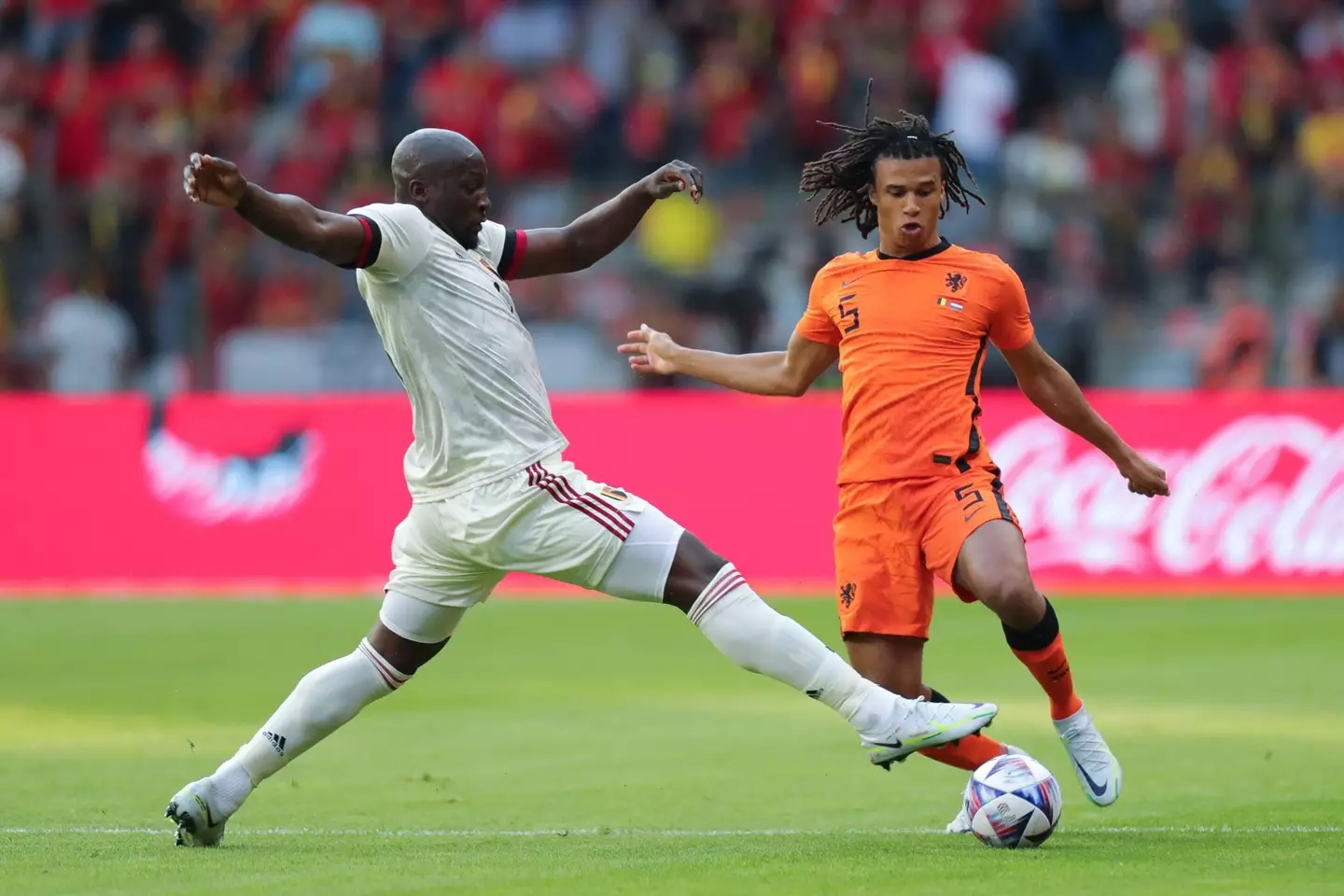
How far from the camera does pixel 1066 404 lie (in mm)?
7781

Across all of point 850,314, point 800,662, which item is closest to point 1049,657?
point 800,662

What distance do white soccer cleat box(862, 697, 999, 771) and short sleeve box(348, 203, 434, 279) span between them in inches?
87.4

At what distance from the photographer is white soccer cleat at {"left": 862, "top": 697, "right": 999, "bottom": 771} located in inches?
267

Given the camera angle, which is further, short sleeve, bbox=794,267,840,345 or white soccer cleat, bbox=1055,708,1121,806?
short sleeve, bbox=794,267,840,345

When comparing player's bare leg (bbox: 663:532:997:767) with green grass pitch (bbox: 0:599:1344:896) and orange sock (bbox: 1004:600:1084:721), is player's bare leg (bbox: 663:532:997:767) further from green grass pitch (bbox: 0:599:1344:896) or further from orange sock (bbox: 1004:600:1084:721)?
orange sock (bbox: 1004:600:1084:721)

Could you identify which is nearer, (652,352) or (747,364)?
(652,352)

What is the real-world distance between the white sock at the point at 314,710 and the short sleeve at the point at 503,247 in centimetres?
146

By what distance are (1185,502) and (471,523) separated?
10.8m

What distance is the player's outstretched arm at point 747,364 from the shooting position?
808 cm

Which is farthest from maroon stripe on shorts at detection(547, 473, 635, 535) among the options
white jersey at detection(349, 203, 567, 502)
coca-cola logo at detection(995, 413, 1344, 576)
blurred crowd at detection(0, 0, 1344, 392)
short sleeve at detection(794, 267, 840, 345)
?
blurred crowd at detection(0, 0, 1344, 392)

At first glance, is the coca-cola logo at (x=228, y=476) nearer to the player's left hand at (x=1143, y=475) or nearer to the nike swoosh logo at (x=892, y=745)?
the player's left hand at (x=1143, y=475)

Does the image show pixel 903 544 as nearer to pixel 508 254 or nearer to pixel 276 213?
pixel 508 254

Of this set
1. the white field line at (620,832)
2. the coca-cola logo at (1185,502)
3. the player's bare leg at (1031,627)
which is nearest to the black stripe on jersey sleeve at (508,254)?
the player's bare leg at (1031,627)

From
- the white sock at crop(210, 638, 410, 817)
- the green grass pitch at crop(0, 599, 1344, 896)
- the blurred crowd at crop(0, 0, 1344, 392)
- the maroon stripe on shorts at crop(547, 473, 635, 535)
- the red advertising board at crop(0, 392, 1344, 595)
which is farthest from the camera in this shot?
the blurred crowd at crop(0, 0, 1344, 392)
